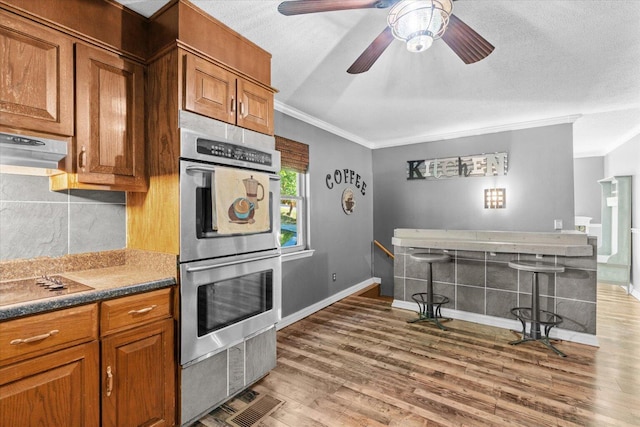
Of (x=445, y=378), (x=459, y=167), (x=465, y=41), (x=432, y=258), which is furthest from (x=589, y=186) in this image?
(x=465, y=41)

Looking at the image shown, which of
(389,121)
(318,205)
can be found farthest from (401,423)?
(389,121)

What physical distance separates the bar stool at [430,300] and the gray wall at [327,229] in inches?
44.5

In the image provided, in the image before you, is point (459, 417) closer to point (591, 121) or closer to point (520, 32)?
point (520, 32)

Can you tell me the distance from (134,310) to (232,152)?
3.47 ft

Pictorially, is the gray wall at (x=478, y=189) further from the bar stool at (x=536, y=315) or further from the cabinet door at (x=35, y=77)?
the cabinet door at (x=35, y=77)

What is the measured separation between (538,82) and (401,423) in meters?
3.11

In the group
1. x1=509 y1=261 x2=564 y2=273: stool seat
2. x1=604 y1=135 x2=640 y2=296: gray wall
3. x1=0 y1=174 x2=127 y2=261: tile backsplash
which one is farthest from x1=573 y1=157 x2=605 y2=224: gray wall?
x1=0 y1=174 x2=127 y2=261: tile backsplash

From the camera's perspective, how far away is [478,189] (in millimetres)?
4539

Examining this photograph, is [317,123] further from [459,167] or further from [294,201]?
[459,167]

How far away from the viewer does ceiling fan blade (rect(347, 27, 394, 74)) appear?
1.66m

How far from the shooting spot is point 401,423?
190cm

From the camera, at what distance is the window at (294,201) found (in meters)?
3.64

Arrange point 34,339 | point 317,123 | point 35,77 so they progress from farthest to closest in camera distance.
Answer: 1. point 317,123
2. point 35,77
3. point 34,339

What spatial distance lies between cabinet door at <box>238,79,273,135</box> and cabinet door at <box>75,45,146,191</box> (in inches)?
24.0
